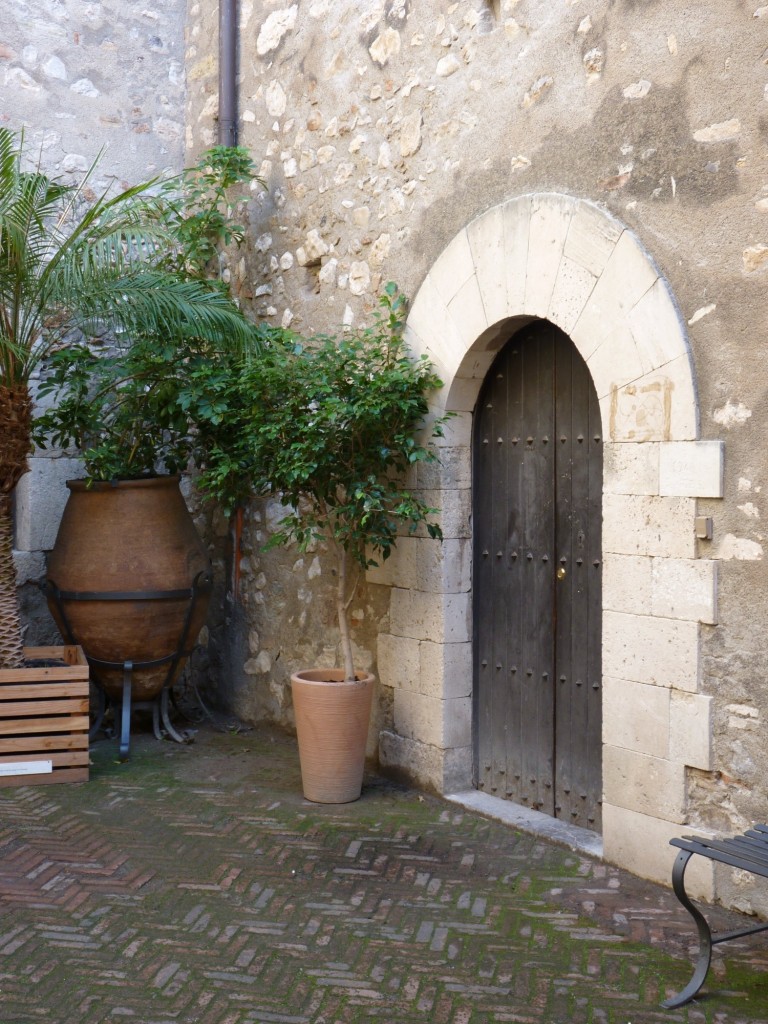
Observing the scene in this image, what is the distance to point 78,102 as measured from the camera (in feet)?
22.0

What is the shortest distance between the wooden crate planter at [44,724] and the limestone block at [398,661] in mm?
1460

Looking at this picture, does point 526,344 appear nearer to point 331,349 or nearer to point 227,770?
point 331,349

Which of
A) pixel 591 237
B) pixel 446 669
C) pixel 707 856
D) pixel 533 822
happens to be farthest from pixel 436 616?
pixel 707 856

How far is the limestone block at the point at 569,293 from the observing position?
4.12m

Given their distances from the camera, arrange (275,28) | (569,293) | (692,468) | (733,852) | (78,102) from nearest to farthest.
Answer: (733,852) → (692,468) → (569,293) → (275,28) → (78,102)

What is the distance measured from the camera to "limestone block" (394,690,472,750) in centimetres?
489

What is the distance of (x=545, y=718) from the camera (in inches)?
182

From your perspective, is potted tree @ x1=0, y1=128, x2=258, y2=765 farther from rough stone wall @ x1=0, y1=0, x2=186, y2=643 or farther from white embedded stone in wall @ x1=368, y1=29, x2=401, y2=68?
white embedded stone in wall @ x1=368, y1=29, x2=401, y2=68

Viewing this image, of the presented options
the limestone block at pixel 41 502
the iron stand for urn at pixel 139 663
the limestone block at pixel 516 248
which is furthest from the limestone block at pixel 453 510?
the limestone block at pixel 41 502

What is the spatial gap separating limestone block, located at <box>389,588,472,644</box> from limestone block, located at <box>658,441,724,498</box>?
4.60 feet

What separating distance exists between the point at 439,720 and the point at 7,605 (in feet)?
7.38

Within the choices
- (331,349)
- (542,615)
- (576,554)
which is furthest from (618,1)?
(542,615)

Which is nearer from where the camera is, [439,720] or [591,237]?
[591,237]

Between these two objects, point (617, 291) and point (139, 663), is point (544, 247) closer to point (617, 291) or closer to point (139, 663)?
point (617, 291)
